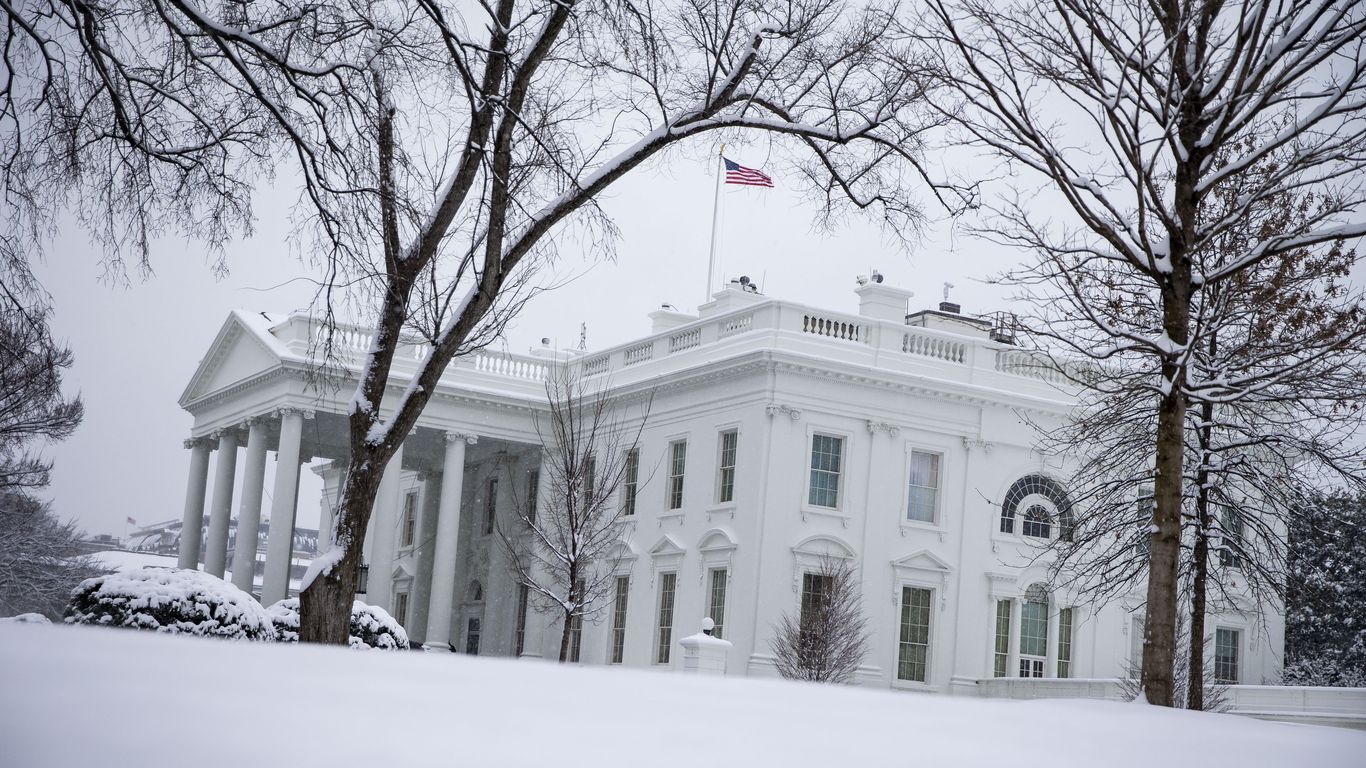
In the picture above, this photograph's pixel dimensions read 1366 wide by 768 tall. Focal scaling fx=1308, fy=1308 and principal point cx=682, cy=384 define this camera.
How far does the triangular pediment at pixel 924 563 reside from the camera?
32.6 meters

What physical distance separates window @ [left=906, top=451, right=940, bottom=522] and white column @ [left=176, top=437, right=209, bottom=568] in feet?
79.8

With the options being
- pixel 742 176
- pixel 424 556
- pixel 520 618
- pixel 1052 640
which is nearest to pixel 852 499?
pixel 1052 640

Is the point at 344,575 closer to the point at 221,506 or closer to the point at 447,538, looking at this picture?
the point at 447,538

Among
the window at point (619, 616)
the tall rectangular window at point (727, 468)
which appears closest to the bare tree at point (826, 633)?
the tall rectangular window at point (727, 468)

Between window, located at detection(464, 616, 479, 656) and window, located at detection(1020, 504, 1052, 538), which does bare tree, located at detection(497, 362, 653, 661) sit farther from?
window, located at detection(1020, 504, 1052, 538)

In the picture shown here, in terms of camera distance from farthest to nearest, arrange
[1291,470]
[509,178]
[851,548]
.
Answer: [851,548] < [1291,470] < [509,178]

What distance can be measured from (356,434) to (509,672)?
1207cm

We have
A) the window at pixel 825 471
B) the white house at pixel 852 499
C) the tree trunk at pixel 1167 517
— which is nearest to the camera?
the tree trunk at pixel 1167 517

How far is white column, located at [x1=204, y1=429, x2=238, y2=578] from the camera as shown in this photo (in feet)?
138

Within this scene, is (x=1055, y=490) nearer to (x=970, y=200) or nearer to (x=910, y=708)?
(x=970, y=200)

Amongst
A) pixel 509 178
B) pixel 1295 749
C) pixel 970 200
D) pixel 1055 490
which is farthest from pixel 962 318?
pixel 1295 749

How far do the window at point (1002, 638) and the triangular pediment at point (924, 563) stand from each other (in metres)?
1.76

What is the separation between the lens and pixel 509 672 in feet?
3.20

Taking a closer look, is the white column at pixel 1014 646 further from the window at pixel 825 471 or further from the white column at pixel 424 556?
the white column at pixel 424 556
